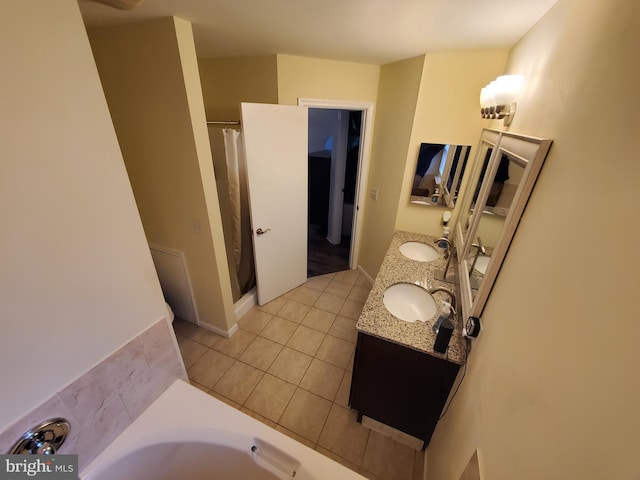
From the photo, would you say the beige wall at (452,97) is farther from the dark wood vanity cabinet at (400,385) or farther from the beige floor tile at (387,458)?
the beige floor tile at (387,458)

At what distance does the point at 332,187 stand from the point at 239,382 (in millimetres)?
2558

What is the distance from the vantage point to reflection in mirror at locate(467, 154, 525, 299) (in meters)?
1.01

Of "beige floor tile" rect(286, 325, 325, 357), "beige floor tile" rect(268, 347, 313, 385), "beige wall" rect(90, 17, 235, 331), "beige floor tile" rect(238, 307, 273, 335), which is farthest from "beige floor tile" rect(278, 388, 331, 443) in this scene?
"beige wall" rect(90, 17, 235, 331)

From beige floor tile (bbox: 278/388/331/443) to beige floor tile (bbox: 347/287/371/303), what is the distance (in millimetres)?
1137

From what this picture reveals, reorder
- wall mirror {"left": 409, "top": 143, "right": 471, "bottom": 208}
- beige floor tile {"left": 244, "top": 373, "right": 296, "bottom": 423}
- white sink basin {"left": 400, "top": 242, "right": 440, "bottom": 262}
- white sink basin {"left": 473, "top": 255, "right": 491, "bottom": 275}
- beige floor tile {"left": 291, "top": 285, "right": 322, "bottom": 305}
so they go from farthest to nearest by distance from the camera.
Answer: beige floor tile {"left": 291, "top": 285, "right": 322, "bottom": 305}
white sink basin {"left": 400, "top": 242, "right": 440, "bottom": 262}
wall mirror {"left": 409, "top": 143, "right": 471, "bottom": 208}
beige floor tile {"left": 244, "top": 373, "right": 296, "bottom": 423}
white sink basin {"left": 473, "top": 255, "right": 491, "bottom": 275}

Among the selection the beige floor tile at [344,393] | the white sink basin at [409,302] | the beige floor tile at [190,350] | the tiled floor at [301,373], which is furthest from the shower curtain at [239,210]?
the white sink basin at [409,302]

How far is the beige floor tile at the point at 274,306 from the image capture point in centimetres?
253

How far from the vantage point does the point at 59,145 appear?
29.1 inches

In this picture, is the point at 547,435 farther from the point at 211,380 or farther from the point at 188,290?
the point at 188,290

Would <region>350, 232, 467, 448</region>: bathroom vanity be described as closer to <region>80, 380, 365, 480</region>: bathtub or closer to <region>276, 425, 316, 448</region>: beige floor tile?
<region>276, 425, 316, 448</region>: beige floor tile

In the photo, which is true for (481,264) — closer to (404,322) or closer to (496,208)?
(496,208)

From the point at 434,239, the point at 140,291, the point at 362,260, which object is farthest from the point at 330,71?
the point at 140,291

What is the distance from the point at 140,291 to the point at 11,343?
1.21 feet

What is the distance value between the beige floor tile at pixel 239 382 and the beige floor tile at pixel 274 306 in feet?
2.04
